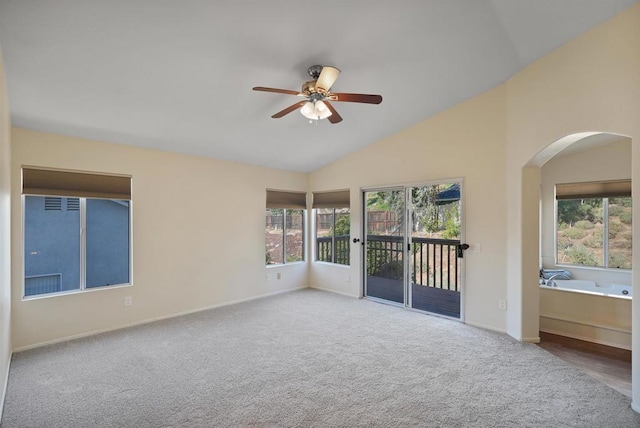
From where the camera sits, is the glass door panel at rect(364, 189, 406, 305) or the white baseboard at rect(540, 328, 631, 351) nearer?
the white baseboard at rect(540, 328, 631, 351)

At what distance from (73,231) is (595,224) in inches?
291

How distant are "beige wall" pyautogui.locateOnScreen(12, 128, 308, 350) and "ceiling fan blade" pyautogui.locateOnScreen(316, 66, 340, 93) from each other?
8.78ft

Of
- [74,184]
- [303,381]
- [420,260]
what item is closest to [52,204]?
[74,184]

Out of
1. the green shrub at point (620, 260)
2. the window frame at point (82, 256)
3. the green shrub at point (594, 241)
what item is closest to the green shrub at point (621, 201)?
the green shrub at point (594, 241)

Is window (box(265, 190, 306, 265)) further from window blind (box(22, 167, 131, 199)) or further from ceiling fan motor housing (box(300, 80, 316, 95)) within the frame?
ceiling fan motor housing (box(300, 80, 316, 95))

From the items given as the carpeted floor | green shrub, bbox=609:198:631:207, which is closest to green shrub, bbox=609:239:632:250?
green shrub, bbox=609:198:631:207

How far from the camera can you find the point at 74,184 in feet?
11.4

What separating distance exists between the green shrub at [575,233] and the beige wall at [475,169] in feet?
6.62

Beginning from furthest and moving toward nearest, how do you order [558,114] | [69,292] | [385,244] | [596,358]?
[385,244]
[69,292]
[596,358]
[558,114]

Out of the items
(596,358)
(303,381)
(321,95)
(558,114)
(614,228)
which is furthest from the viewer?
(614,228)

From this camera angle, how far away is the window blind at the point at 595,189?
4316mm

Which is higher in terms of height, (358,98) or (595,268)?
(358,98)

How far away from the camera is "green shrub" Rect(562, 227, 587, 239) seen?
4.72 m

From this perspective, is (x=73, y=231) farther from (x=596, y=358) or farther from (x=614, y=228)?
(x=614, y=228)
